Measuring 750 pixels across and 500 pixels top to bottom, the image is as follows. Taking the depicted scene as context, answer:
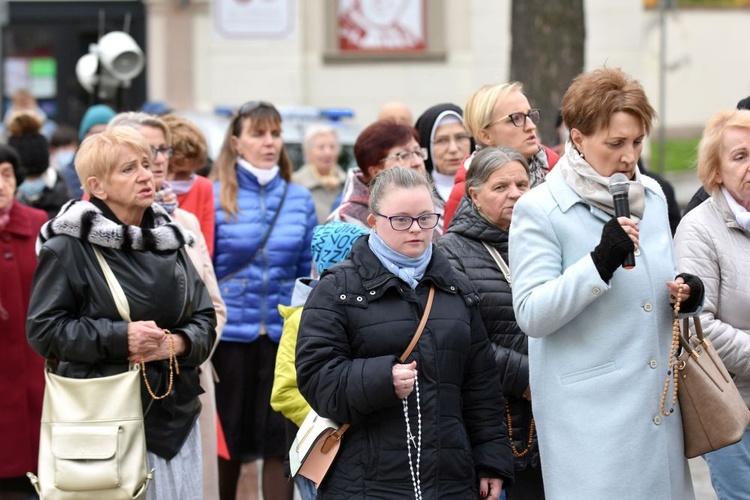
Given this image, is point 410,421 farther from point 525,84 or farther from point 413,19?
point 413,19

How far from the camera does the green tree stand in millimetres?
12898

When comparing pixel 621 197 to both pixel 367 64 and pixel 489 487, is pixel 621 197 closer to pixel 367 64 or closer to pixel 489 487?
pixel 489 487

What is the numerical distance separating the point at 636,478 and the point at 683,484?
22 centimetres

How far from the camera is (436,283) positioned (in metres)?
4.70

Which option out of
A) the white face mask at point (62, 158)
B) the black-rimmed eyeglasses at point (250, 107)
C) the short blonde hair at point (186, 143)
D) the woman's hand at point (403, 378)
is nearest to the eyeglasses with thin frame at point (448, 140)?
the black-rimmed eyeglasses at point (250, 107)

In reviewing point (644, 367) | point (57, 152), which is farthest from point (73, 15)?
point (644, 367)

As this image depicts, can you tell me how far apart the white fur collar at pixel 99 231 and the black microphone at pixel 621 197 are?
1873 millimetres

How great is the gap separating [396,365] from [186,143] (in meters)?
3.42

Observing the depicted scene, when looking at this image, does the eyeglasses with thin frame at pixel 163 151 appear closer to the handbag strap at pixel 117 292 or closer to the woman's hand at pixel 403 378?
the handbag strap at pixel 117 292

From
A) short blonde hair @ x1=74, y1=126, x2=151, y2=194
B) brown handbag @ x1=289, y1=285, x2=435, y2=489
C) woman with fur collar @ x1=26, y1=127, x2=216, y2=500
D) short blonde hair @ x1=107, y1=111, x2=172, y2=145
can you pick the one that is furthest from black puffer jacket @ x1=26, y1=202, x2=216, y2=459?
short blonde hair @ x1=107, y1=111, x2=172, y2=145

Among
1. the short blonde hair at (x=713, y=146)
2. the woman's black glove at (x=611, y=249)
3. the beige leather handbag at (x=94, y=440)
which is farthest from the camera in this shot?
the short blonde hair at (x=713, y=146)

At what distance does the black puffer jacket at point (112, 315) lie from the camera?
17.0ft

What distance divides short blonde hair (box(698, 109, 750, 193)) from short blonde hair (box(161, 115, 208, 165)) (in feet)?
9.77

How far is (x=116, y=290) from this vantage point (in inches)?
207
